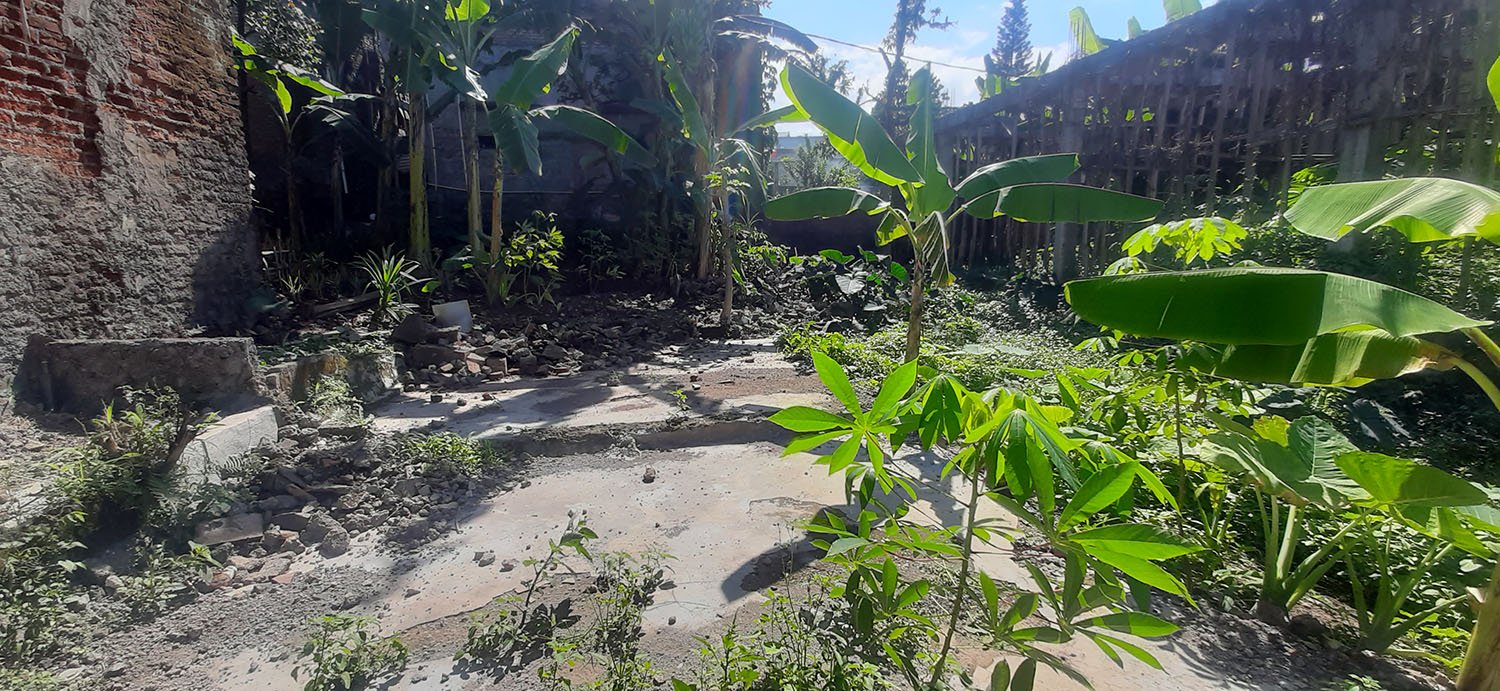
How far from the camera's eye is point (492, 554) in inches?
103

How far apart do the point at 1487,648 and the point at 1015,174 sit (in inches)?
122

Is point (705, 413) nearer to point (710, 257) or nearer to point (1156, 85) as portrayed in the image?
point (710, 257)

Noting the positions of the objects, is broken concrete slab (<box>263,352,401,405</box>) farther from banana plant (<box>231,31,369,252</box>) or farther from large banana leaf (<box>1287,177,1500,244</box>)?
large banana leaf (<box>1287,177,1500,244</box>)

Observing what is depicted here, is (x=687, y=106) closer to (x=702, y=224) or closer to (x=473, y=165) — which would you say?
(x=702, y=224)

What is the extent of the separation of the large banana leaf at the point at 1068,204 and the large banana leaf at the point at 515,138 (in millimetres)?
4513

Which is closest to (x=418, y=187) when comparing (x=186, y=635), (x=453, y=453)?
(x=453, y=453)

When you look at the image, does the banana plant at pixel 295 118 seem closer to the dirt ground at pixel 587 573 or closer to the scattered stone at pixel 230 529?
the dirt ground at pixel 587 573

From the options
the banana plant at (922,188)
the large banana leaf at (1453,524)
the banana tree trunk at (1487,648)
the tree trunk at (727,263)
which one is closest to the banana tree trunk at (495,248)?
the tree trunk at (727,263)

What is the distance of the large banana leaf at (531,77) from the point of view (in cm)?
606

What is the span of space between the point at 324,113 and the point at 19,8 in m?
5.32

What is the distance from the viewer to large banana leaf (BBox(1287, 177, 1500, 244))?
151 cm

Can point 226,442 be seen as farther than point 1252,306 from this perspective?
Yes

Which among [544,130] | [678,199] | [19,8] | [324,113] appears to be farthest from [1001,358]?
[324,113]

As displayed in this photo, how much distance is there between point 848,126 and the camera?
336 cm
